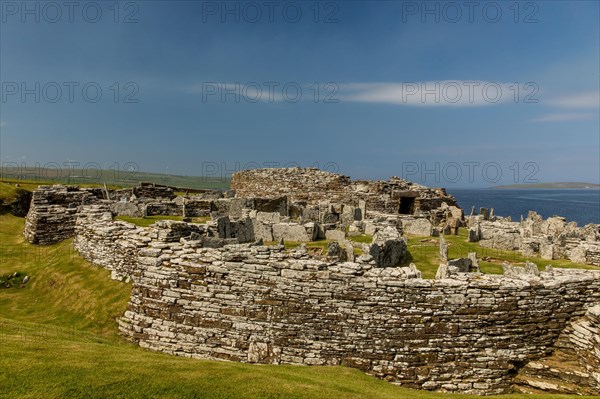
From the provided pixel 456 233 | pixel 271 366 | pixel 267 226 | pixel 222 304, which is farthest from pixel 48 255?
pixel 456 233

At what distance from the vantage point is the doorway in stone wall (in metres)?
34.5

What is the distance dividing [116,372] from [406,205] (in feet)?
100

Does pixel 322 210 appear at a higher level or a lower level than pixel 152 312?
higher

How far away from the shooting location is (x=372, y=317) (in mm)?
10781

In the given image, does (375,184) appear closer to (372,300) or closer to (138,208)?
(138,208)

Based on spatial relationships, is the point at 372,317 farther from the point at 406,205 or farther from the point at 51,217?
the point at 406,205

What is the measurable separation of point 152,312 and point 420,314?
8.51 meters

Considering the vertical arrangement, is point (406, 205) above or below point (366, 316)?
above

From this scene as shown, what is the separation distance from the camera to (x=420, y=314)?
10.7m

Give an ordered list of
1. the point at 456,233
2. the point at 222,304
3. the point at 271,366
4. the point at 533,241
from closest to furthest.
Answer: the point at 271,366 < the point at 222,304 < the point at 533,241 < the point at 456,233

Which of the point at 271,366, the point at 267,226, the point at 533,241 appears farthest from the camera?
the point at 267,226

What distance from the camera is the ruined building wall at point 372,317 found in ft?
35.2

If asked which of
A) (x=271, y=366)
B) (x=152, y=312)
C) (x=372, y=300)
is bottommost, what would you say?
(x=271, y=366)

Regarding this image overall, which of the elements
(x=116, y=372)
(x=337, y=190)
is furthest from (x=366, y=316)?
(x=337, y=190)
